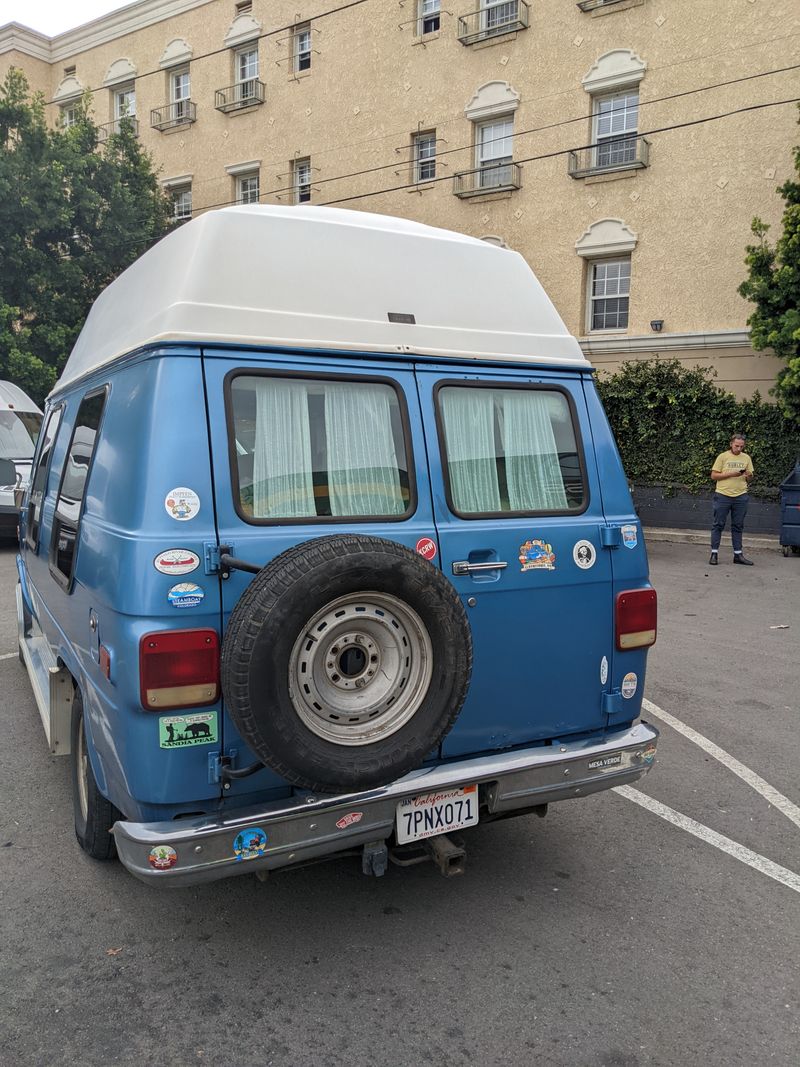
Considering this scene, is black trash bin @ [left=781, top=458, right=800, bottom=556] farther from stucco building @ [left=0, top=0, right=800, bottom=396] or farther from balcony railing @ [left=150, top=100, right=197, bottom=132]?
balcony railing @ [left=150, top=100, right=197, bottom=132]

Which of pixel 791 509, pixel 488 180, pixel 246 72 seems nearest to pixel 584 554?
pixel 791 509

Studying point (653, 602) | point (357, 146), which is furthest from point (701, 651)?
point (357, 146)

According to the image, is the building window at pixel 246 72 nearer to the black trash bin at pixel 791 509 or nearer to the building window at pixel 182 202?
the building window at pixel 182 202

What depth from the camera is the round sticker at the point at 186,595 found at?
8.71ft

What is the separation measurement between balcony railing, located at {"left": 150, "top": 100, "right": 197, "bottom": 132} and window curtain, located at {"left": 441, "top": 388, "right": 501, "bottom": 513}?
2383cm

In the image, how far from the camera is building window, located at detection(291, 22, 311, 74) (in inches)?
852

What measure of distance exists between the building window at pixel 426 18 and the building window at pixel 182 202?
8.10 meters

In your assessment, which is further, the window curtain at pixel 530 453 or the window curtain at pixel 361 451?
the window curtain at pixel 530 453

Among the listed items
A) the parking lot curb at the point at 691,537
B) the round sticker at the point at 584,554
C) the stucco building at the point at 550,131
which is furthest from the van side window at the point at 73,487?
the stucco building at the point at 550,131

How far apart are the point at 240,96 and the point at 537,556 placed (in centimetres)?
2349

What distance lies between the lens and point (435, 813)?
9.89 ft

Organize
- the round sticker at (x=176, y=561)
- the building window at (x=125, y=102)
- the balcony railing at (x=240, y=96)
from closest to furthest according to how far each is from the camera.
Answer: the round sticker at (x=176, y=561) < the balcony railing at (x=240, y=96) < the building window at (x=125, y=102)

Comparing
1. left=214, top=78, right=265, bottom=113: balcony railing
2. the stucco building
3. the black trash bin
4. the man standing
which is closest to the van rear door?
the man standing

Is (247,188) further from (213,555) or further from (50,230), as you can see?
(213,555)
